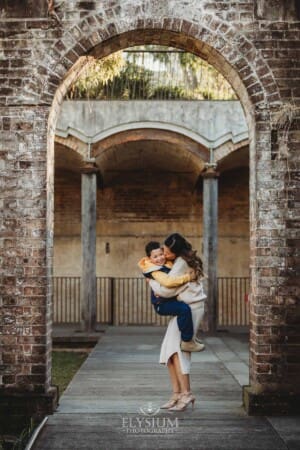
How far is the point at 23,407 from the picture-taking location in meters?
5.39

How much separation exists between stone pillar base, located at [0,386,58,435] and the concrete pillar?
7.94m

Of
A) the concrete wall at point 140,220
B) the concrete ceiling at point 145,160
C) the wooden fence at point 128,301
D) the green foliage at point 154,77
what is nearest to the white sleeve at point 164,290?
the concrete ceiling at point 145,160

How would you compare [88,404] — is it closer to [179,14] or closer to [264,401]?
[264,401]

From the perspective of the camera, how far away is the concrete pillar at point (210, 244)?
13.0m

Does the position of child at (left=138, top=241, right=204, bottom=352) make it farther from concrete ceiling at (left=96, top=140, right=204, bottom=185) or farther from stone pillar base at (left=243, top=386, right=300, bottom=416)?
concrete ceiling at (left=96, top=140, right=204, bottom=185)

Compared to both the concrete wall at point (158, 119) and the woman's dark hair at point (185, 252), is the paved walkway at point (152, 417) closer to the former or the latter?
the woman's dark hair at point (185, 252)

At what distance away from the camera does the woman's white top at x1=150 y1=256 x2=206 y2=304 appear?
5402 mm

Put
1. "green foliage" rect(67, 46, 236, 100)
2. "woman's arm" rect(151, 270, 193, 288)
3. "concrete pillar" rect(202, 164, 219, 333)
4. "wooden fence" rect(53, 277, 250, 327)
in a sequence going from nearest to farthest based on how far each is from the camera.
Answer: "woman's arm" rect(151, 270, 193, 288) → "concrete pillar" rect(202, 164, 219, 333) → "green foliage" rect(67, 46, 236, 100) → "wooden fence" rect(53, 277, 250, 327)

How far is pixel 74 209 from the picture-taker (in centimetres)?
1691

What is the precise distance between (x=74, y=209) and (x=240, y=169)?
5026 mm

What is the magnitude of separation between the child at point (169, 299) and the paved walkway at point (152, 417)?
0.76 meters

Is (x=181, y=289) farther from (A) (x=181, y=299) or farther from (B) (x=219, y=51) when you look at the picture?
(B) (x=219, y=51)

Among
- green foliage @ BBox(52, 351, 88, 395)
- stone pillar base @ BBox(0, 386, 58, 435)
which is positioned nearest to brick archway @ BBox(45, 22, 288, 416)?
stone pillar base @ BBox(0, 386, 58, 435)

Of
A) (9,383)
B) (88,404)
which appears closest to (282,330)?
(88,404)
